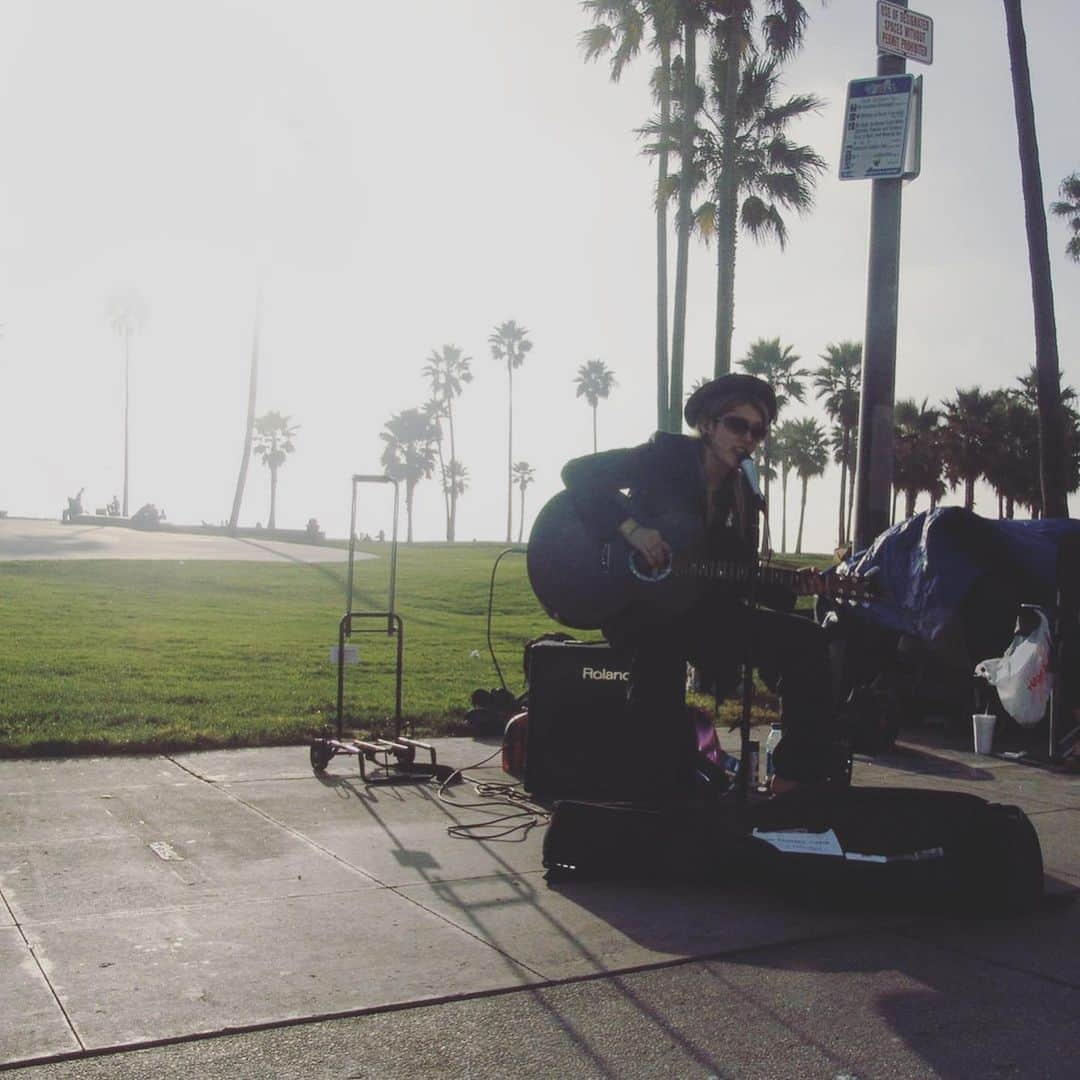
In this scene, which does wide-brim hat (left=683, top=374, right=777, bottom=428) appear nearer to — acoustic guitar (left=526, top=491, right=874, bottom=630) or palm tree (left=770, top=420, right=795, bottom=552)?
acoustic guitar (left=526, top=491, right=874, bottom=630)

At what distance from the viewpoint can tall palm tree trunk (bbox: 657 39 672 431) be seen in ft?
61.8

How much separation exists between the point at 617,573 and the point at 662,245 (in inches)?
654

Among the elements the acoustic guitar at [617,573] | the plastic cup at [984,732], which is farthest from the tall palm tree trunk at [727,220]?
the acoustic guitar at [617,573]

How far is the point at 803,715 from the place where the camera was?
4.50 metres

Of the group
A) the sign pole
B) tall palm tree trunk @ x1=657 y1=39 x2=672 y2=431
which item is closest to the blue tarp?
the sign pole

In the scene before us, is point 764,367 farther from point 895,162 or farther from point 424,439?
point 895,162

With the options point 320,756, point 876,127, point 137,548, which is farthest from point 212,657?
point 137,548

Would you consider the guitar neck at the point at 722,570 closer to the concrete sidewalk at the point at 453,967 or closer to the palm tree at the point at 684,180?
the concrete sidewalk at the point at 453,967

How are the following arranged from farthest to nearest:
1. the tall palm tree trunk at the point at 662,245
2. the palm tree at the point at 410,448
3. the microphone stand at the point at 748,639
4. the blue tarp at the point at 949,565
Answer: the palm tree at the point at 410,448 → the tall palm tree trunk at the point at 662,245 → the blue tarp at the point at 949,565 → the microphone stand at the point at 748,639

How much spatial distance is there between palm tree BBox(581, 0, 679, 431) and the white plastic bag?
10674mm

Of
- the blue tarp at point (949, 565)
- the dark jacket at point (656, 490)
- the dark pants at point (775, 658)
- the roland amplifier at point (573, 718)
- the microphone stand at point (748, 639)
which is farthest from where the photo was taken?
the blue tarp at point (949, 565)

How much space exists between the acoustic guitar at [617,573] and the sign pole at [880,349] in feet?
12.9

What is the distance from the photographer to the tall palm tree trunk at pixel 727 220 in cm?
1537

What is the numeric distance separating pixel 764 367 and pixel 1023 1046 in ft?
174
